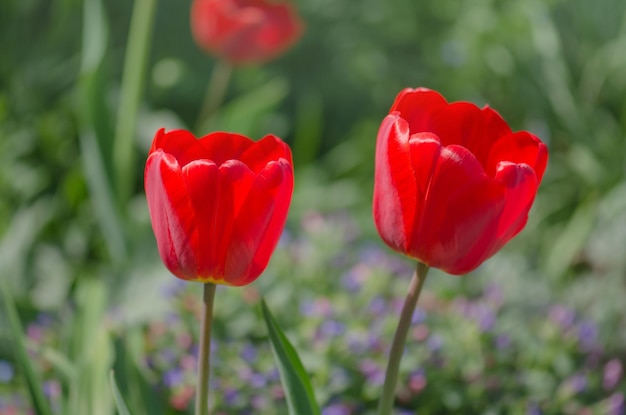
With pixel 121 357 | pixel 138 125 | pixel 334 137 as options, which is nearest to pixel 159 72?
pixel 138 125

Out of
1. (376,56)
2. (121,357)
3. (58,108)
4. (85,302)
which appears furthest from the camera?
(376,56)

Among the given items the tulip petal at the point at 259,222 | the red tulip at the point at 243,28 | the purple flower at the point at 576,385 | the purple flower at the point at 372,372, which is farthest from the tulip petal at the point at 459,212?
the red tulip at the point at 243,28

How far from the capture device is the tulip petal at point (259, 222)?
761 mm

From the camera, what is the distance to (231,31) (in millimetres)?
2020

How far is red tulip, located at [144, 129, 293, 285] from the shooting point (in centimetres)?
76

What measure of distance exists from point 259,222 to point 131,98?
4.00 feet

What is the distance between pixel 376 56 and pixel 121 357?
2075mm

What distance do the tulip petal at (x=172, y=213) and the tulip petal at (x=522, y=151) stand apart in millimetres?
301

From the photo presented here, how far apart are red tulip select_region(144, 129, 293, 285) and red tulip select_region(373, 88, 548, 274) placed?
0.10 metres

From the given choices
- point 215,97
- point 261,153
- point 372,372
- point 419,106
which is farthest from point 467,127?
point 215,97

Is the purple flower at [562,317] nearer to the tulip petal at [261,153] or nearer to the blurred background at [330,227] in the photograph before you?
the blurred background at [330,227]

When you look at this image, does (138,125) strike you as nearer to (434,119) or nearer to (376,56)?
(376,56)

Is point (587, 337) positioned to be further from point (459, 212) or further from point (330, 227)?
point (459, 212)

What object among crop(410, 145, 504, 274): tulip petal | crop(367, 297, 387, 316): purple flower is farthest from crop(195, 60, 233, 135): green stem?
crop(410, 145, 504, 274): tulip petal
